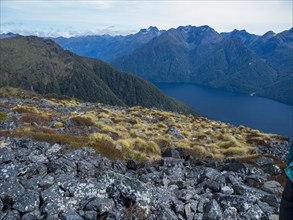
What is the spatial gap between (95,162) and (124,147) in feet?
16.5

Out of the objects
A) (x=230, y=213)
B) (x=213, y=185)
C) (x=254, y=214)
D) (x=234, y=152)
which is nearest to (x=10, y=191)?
(x=230, y=213)

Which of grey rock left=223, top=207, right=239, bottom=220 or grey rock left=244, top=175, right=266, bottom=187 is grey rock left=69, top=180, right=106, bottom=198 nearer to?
grey rock left=223, top=207, right=239, bottom=220

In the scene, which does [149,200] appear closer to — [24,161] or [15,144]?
[24,161]

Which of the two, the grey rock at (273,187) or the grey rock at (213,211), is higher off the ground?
the grey rock at (213,211)

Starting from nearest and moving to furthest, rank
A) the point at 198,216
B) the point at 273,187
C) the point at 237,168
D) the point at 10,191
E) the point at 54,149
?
A: the point at 198,216 → the point at 10,191 → the point at 273,187 → the point at 54,149 → the point at 237,168

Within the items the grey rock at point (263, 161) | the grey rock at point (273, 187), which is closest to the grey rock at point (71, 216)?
the grey rock at point (273, 187)

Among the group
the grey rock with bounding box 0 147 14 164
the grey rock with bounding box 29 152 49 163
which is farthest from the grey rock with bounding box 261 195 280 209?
the grey rock with bounding box 0 147 14 164

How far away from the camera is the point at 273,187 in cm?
1312

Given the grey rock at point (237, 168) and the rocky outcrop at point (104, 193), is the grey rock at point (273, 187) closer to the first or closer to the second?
the rocky outcrop at point (104, 193)

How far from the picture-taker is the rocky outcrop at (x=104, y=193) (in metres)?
9.38

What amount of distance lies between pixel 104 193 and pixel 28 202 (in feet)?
7.50

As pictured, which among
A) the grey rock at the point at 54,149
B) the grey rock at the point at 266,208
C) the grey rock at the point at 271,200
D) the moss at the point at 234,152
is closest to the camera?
the grey rock at the point at 266,208

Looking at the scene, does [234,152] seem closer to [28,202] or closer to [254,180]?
[254,180]

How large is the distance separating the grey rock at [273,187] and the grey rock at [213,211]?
3856 millimetres
